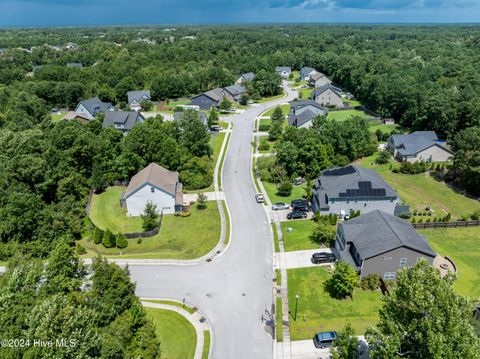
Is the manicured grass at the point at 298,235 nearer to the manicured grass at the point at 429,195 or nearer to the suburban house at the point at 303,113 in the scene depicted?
the manicured grass at the point at 429,195

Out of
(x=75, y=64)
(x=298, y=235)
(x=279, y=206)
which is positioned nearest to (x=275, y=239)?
(x=298, y=235)

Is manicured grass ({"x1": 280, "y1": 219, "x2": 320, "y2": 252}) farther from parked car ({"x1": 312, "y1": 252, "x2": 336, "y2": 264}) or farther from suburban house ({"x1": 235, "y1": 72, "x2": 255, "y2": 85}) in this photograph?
suburban house ({"x1": 235, "y1": 72, "x2": 255, "y2": 85})

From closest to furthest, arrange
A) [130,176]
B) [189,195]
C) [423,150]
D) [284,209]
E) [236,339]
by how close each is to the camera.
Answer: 1. [236,339]
2. [284,209]
3. [189,195]
4. [130,176]
5. [423,150]

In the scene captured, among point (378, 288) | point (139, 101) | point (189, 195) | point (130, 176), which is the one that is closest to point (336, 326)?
point (378, 288)

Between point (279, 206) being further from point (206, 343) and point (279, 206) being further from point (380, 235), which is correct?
point (206, 343)

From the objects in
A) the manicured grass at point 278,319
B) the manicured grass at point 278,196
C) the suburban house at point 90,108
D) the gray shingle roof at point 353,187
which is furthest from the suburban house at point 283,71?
the manicured grass at point 278,319

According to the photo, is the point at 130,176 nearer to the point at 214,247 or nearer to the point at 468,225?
the point at 214,247
